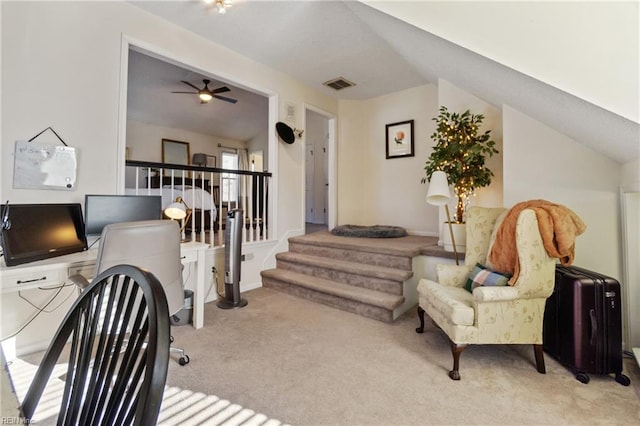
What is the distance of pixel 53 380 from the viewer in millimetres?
1776

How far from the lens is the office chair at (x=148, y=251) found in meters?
1.63

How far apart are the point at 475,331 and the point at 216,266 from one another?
2638mm

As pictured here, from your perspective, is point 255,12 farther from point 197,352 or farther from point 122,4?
point 197,352

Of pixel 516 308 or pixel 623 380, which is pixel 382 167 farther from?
pixel 623 380

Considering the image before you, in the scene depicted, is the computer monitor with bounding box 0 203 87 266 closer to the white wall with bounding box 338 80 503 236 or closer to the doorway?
the white wall with bounding box 338 80 503 236

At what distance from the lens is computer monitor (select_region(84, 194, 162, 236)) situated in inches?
88.2

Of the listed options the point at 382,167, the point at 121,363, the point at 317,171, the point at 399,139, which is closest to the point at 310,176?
the point at 317,171

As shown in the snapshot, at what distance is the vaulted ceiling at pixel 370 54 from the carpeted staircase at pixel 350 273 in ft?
5.51

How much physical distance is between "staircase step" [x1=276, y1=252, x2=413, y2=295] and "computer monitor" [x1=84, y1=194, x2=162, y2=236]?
5.75 ft

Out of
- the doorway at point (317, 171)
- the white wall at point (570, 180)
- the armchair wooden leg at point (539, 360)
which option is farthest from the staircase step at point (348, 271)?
the doorway at point (317, 171)

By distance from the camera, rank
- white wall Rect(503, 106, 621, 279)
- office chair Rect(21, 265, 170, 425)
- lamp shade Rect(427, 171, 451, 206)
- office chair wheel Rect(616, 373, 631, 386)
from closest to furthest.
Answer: office chair Rect(21, 265, 170, 425) → office chair wheel Rect(616, 373, 631, 386) → white wall Rect(503, 106, 621, 279) → lamp shade Rect(427, 171, 451, 206)

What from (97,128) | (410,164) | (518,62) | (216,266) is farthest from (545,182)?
(97,128)

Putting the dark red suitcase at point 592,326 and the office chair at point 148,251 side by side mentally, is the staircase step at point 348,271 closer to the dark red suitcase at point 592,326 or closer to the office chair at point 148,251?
the dark red suitcase at point 592,326

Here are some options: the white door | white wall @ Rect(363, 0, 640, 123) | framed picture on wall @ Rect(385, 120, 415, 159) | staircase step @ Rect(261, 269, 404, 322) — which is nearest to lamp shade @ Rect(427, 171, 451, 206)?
staircase step @ Rect(261, 269, 404, 322)
